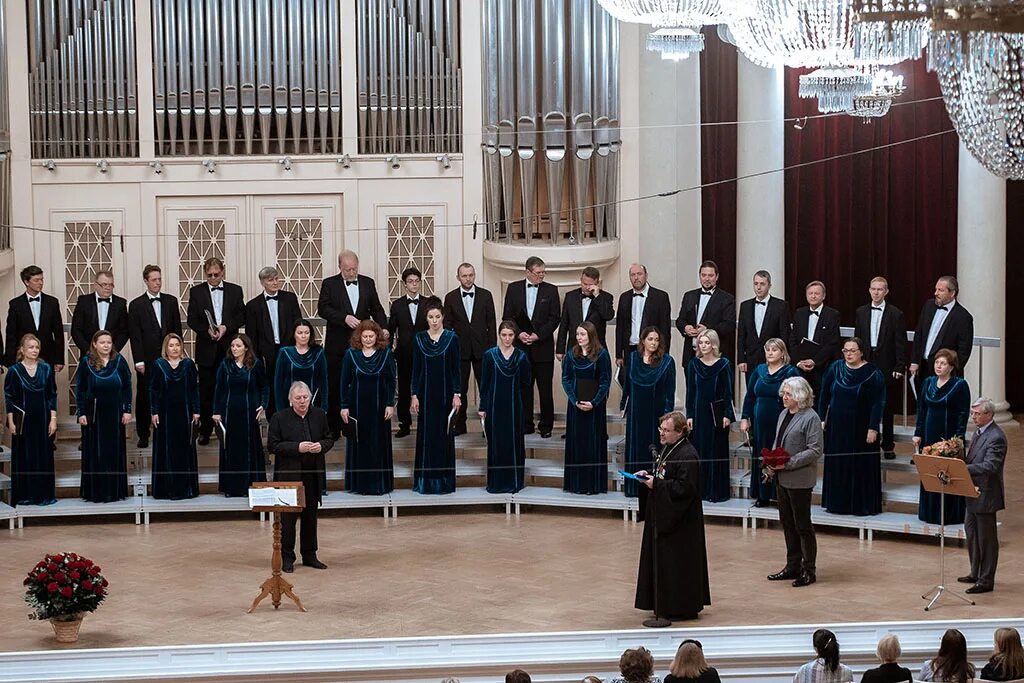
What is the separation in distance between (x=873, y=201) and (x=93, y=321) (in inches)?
271

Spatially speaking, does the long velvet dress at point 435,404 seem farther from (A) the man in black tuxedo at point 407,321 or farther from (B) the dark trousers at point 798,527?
(B) the dark trousers at point 798,527

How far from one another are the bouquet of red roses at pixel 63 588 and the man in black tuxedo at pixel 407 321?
4109 mm

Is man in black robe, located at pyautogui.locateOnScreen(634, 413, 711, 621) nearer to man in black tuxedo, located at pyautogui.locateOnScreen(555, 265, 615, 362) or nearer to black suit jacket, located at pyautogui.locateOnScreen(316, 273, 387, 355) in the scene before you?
man in black tuxedo, located at pyautogui.locateOnScreen(555, 265, 615, 362)

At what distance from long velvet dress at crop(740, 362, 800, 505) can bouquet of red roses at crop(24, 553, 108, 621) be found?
466cm

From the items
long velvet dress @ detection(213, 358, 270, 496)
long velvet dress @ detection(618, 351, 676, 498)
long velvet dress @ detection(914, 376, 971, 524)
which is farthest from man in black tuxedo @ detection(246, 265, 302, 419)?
long velvet dress @ detection(914, 376, 971, 524)

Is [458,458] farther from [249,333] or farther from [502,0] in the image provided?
[502,0]

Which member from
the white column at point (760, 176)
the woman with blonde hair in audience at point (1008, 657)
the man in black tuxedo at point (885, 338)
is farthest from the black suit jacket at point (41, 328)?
the woman with blonde hair in audience at point (1008, 657)

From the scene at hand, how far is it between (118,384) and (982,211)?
690cm

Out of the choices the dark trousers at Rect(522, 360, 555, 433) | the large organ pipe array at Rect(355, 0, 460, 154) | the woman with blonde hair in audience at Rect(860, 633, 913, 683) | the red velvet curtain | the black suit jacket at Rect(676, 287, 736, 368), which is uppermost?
the large organ pipe array at Rect(355, 0, 460, 154)

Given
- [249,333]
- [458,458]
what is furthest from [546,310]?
[249,333]

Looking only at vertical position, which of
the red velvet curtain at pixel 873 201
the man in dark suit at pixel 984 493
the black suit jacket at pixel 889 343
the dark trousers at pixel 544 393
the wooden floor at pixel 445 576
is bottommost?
the wooden floor at pixel 445 576

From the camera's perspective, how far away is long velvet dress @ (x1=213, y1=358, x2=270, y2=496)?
12.7 meters

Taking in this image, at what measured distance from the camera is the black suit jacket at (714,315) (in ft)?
43.1

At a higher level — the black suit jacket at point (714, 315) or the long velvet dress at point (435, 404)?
the black suit jacket at point (714, 315)
